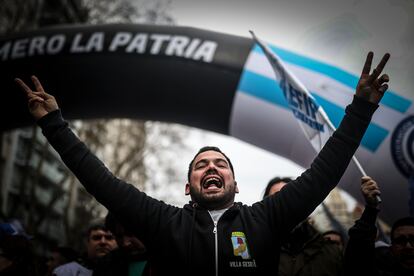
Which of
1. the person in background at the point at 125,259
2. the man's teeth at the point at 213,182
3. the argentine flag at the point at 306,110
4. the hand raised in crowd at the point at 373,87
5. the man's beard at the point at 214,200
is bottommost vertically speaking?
the person in background at the point at 125,259

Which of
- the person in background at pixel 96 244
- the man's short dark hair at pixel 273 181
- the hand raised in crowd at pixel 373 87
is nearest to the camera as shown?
the hand raised in crowd at pixel 373 87

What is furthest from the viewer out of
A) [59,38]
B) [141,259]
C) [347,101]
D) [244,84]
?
[59,38]

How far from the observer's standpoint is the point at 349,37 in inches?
145

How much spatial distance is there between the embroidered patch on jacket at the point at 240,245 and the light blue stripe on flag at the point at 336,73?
8.64ft

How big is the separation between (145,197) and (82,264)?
5.96 feet

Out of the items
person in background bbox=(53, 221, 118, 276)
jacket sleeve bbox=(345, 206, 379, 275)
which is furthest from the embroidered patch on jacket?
person in background bbox=(53, 221, 118, 276)

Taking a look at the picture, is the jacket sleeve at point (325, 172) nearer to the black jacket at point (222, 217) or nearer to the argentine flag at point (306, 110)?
the black jacket at point (222, 217)

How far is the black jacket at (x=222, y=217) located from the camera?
5.75ft

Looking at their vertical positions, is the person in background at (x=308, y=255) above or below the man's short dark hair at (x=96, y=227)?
below

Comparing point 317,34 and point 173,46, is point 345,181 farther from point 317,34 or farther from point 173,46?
point 173,46

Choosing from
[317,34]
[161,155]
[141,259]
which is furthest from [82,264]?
[161,155]

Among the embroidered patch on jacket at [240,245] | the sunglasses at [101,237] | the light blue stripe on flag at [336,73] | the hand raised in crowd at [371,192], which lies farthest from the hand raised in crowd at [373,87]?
the sunglasses at [101,237]

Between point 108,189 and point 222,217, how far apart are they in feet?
1.61

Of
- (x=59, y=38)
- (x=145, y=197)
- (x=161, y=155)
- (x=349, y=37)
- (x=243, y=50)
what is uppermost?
(x=161, y=155)
